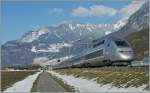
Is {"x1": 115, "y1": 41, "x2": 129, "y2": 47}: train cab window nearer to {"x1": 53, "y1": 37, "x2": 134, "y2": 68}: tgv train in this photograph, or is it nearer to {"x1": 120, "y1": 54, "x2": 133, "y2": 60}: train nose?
→ {"x1": 53, "y1": 37, "x2": 134, "y2": 68}: tgv train

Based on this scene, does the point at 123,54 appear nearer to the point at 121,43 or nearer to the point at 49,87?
the point at 121,43

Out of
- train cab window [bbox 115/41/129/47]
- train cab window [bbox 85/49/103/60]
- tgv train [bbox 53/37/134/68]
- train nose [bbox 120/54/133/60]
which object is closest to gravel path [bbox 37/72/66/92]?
tgv train [bbox 53/37/134/68]

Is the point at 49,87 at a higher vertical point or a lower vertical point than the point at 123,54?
lower

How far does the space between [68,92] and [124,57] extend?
32471 mm

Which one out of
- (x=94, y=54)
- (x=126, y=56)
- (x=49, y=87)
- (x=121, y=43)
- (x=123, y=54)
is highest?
(x=121, y=43)

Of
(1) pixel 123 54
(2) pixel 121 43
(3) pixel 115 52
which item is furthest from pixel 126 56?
(2) pixel 121 43

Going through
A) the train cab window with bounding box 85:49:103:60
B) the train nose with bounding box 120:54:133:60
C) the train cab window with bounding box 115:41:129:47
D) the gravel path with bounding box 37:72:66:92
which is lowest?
the gravel path with bounding box 37:72:66:92

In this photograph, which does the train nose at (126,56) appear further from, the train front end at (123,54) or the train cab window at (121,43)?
the train cab window at (121,43)

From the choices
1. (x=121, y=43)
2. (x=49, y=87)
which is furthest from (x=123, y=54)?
(x=49, y=87)

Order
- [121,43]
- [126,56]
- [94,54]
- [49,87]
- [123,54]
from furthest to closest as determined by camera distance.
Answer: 1. [94,54]
2. [121,43]
3. [126,56]
4. [123,54]
5. [49,87]

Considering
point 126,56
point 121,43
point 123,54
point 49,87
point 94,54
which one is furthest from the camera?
point 94,54

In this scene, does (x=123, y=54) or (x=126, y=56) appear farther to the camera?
(x=126, y=56)

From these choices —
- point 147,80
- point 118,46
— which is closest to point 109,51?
point 118,46

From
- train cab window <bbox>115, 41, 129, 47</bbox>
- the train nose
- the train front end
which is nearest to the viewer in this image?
the train nose
